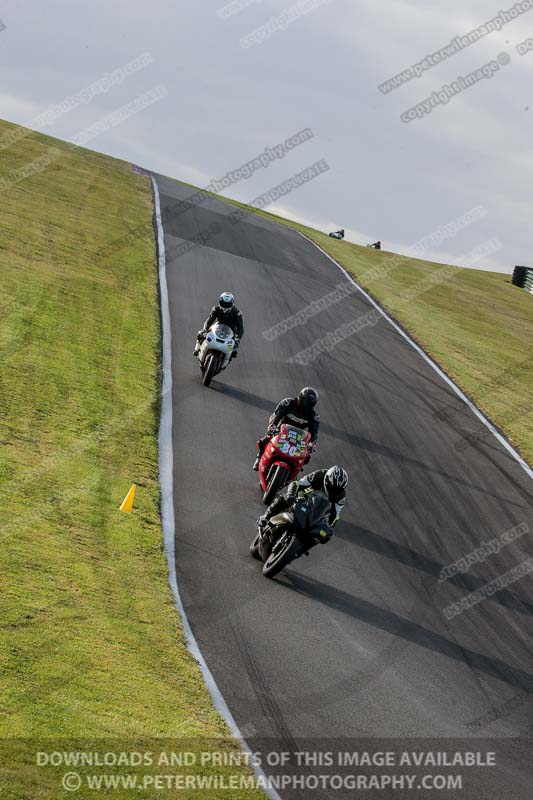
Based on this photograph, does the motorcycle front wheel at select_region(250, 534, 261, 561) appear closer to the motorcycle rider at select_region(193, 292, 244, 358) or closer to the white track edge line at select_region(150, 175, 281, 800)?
the white track edge line at select_region(150, 175, 281, 800)

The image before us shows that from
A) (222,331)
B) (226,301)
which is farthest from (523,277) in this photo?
(222,331)

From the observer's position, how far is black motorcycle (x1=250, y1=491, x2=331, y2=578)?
12266mm

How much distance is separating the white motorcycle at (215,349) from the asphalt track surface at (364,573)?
429mm

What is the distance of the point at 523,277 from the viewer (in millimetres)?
59625

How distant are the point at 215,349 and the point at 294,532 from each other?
26.2 ft

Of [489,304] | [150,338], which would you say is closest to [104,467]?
[150,338]

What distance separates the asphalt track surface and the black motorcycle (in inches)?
11.4

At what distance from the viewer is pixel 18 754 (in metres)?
6.89

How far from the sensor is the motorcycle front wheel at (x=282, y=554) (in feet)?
40.1

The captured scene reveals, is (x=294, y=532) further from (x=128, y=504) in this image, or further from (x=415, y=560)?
(x=415, y=560)

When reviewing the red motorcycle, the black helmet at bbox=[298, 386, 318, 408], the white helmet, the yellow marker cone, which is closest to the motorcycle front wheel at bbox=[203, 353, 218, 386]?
the white helmet

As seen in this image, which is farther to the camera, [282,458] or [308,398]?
[308,398]

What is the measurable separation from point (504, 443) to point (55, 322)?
1062 cm

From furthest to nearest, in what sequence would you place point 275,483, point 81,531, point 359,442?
point 359,442, point 275,483, point 81,531
